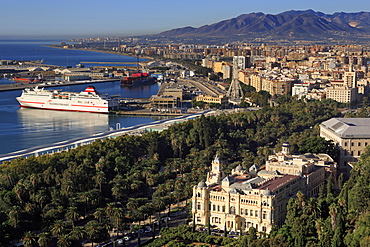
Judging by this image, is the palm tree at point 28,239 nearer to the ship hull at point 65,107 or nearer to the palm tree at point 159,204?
the palm tree at point 159,204

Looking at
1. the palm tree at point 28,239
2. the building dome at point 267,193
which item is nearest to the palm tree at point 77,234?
the palm tree at point 28,239

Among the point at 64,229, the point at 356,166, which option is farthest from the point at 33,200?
the point at 356,166

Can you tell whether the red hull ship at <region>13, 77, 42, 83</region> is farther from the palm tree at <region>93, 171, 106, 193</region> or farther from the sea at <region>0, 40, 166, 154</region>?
the palm tree at <region>93, 171, 106, 193</region>

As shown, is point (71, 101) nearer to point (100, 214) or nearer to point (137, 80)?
point (137, 80)

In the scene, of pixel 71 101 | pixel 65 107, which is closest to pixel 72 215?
pixel 71 101

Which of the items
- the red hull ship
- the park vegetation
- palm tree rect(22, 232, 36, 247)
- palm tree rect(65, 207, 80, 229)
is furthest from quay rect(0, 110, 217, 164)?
the red hull ship

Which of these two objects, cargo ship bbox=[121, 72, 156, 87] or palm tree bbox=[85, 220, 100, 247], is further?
cargo ship bbox=[121, 72, 156, 87]
